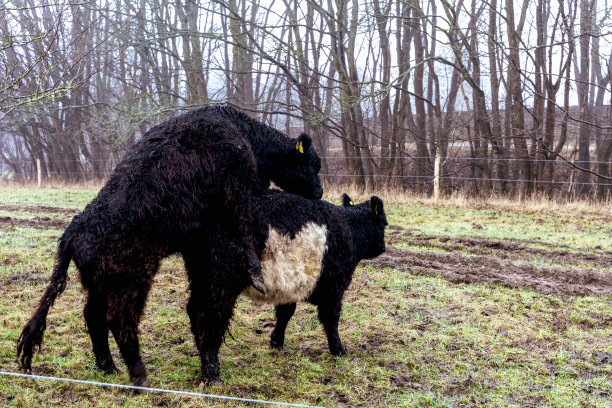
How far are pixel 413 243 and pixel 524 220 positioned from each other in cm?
429

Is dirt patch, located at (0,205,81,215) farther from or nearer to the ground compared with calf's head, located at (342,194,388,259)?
nearer to the ground

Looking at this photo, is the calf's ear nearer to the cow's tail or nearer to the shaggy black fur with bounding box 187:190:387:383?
the shaggy black fur with bounding box 187:190:387:383

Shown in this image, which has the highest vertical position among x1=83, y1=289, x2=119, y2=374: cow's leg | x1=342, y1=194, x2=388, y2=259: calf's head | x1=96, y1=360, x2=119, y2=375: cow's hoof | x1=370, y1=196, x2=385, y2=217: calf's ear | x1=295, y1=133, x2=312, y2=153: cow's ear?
x1=295, y1=133, x2=312, y2=153: cow's ear

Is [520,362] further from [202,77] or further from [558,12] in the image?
[202,77]

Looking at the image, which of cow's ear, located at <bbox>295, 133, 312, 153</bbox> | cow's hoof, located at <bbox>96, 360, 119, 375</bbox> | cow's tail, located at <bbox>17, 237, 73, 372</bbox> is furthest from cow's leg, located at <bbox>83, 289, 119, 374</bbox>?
cow's ear, located at <bbox>295, 133, 312, 153</bbox>

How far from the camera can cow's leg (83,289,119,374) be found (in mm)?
3725

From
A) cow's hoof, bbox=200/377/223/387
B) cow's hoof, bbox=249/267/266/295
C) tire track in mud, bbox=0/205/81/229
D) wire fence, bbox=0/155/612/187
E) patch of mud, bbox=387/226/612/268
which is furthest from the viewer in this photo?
wire fence, bbox=0/155/612/187

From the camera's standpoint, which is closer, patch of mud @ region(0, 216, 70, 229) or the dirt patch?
patch of mud @ region(0, 216, 70, 229)

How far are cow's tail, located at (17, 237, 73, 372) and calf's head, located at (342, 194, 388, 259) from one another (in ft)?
8.89

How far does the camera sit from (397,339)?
5199mm

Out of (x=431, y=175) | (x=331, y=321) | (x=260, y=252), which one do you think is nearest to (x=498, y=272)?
(x=331, y=321)

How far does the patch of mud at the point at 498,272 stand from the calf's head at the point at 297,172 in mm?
3335

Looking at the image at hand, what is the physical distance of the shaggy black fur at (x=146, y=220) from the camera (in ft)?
11.5

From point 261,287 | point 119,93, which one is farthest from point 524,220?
point 119,93
